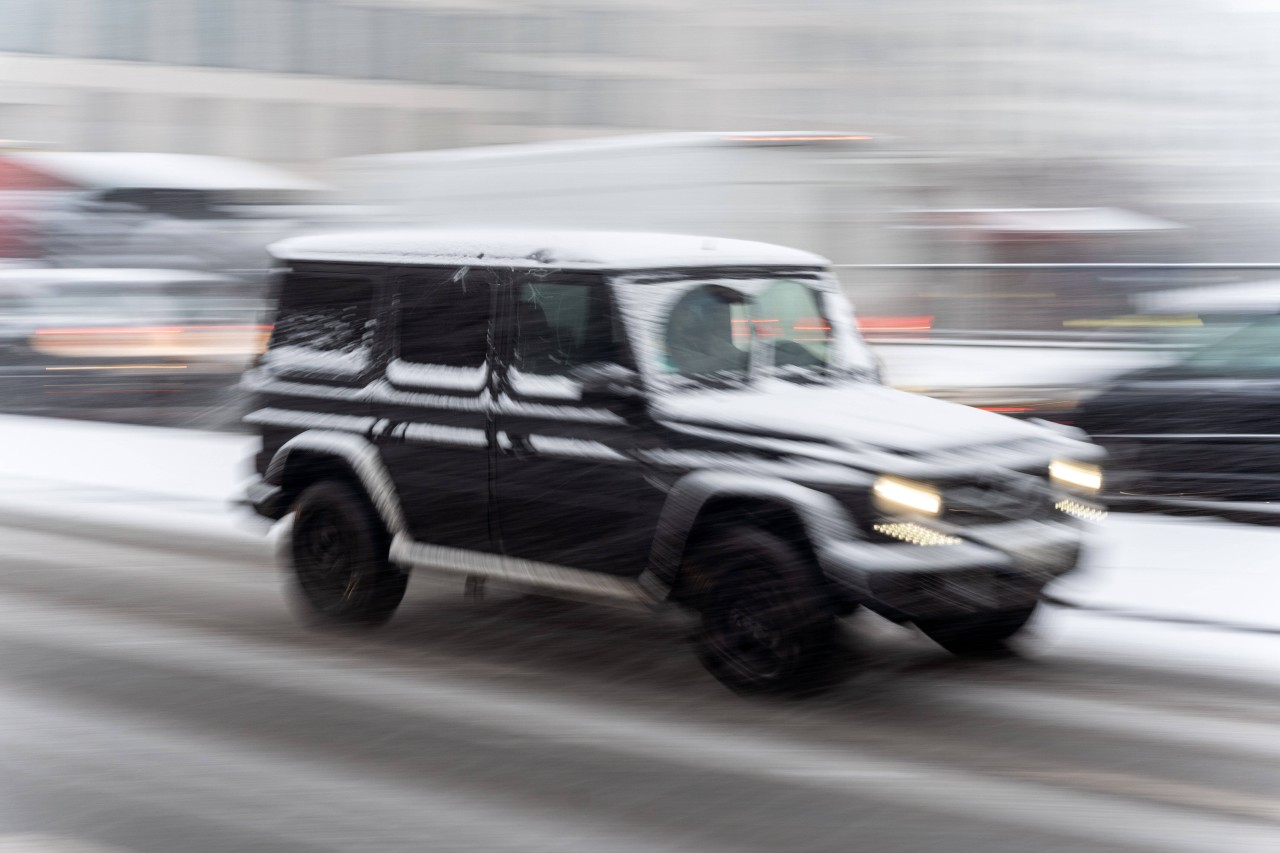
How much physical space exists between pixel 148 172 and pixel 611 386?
61.3ft

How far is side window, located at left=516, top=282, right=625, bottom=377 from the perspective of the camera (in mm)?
6425

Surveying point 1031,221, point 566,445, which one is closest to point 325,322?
point 566,445

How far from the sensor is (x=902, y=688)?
6.32 meters

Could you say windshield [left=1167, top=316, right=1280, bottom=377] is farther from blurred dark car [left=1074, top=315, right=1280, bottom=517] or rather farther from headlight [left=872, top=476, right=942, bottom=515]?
headlight [left=872, top=476, right=942, bottom=515]

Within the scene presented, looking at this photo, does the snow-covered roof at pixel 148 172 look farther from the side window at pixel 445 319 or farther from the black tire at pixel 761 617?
the black tire at pixel 761 617

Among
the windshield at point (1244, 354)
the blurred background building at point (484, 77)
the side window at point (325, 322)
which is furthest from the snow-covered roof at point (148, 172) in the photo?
the blurred background building at point (484, 77)

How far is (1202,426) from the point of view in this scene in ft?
34.2

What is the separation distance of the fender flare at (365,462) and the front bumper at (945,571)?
226 cm

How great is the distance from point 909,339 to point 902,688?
6.89 m

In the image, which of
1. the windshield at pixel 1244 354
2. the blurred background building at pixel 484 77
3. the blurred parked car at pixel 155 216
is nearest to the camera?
the windshield at pixel 1244 354

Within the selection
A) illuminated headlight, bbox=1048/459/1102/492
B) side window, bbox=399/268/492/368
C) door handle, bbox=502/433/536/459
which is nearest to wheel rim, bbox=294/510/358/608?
side window, bbox=399/268/492/368

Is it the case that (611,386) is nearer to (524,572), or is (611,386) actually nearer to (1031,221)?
(524,572)

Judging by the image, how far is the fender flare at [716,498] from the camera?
5672mm

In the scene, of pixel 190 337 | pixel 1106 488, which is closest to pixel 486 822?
pixel 1106 488
